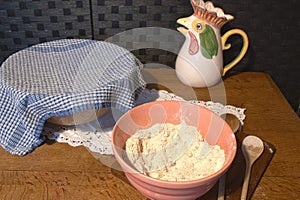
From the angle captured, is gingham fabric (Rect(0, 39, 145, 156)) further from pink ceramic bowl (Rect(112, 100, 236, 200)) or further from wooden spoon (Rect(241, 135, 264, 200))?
wooden spoon (Rect(241, 135, 264, 200))

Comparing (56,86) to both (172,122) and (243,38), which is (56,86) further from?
(243,38)

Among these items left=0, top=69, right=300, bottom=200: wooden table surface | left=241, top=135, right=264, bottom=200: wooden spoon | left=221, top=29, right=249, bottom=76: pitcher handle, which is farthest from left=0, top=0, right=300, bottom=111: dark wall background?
left=241, top=135, right=264, bottom=200: wooden spoon

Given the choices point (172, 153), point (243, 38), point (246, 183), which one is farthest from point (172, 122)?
point (243, 38)

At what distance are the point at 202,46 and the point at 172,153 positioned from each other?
1.08 feet

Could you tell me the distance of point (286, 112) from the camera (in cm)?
88

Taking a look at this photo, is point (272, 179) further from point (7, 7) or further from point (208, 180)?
point (7, 7)

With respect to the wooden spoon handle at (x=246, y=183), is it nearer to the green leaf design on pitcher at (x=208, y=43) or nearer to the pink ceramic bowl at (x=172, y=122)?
the pink ceramic bowl at (x=172, y=122)

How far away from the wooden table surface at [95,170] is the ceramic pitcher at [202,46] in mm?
67

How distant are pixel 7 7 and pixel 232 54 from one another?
0.67 m

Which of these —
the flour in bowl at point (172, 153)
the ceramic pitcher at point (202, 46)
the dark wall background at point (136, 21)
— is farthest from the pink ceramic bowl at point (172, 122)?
the dark wall background at point (136, 21)

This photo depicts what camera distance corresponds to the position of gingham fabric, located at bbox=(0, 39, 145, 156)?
71 centimetres

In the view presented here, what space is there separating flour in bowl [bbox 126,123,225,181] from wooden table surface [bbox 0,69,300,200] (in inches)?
2.6

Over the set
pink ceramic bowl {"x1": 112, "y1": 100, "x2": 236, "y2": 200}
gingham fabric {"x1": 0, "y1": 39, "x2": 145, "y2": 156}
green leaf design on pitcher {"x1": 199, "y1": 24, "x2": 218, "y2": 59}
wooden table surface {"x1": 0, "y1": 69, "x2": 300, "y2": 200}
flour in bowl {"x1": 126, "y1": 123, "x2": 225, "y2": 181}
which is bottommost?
wooden table surface {"x1": 0, "y1": 69, "x2": 300, "y2": 200}

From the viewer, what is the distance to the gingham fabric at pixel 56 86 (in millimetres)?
707
